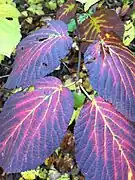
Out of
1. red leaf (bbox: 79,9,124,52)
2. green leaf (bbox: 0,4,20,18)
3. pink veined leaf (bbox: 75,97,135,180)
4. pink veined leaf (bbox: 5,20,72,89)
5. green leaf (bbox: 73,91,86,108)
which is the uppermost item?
green leaf (bbox: 0,4,20,18)

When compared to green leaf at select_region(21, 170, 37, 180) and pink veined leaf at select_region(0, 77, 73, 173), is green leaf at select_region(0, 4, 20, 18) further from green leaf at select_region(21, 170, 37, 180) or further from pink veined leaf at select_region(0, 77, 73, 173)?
green leaf at select_region(21, 170, 37, 180)

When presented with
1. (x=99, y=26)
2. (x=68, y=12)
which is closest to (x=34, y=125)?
(x=99, y=26)

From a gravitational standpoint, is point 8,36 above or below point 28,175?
above

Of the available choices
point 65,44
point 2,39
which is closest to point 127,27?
point 2,39

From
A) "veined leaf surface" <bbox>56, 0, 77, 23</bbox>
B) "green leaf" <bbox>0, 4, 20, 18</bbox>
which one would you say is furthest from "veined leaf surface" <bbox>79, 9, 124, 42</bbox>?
"green leaf" <bbox>0, 4, 20, 18</bbox>

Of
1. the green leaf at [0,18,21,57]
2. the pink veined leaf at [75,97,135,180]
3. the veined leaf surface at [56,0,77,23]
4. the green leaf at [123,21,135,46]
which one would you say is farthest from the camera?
the green leaf at [123,21,135,46]

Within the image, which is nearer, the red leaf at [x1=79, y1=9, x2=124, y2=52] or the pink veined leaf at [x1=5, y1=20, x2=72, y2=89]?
the pink veined leaf at [x1=5, y1=20, x2=72, y2=89]

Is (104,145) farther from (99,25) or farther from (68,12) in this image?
(68,12)
